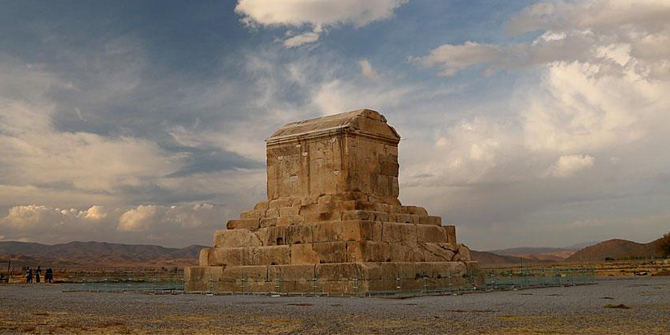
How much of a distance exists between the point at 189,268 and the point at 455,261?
825 cm

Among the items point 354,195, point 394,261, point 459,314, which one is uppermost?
point 354,195

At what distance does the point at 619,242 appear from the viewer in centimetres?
9512

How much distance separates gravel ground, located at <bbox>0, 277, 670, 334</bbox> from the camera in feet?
28.7

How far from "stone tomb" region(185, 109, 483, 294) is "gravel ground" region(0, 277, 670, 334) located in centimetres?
407

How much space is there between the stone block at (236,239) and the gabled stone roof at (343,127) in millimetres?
3184

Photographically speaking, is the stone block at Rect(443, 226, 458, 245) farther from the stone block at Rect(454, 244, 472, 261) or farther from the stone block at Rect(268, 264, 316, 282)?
the stone block at Rect(268, 264, 316, 282)

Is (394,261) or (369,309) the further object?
(394,261)

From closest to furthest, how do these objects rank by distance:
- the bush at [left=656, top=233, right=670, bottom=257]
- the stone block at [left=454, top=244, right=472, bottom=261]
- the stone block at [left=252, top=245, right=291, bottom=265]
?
the stone block at [left=252, top=245, right=291, bottom=265] → the stone block at [left=454, top=244, right=472, bottom=261] → the bush at [left=656, top=233, right=670, bottom=257]

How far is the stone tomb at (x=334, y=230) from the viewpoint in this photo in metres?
17.8

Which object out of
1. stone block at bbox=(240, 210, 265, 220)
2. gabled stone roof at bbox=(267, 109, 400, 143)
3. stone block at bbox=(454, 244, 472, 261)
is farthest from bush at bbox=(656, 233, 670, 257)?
stone block at bbox=(240, 210, 265, 220)

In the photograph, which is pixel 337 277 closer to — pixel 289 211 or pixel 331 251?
pixel 331 251

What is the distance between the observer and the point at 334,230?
719 inches

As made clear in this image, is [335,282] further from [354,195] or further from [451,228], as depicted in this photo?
[451,228]

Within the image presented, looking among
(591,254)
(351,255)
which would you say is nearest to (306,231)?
(351,255)
